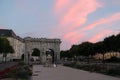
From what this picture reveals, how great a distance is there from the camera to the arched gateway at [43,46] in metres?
125

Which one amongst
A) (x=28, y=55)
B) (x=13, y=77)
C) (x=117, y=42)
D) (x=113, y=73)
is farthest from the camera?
(x=28, y=55)

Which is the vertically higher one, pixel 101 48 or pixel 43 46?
pixel 43 46

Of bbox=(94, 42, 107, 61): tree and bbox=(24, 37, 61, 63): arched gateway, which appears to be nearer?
bbox=(94, 42, 107, 61): tree

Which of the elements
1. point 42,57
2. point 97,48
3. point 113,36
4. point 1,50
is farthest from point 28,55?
point 113,36

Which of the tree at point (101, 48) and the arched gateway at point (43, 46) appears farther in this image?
the arched gateway at point (43, 46)

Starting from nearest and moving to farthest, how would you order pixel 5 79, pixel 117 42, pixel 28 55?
pixel 5 79, pixel 117 42, pixel 28 55

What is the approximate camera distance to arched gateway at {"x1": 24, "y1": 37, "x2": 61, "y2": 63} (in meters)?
125

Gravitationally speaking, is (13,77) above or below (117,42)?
below

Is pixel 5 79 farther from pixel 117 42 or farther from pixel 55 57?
pixel 55 57

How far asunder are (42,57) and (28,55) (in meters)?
5.71

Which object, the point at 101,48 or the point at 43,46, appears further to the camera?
the point at 43,46

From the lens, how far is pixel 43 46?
127750 millimetres

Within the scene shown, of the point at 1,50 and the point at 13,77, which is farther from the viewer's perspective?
the point at 1,50

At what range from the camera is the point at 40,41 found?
128625 millimetres
